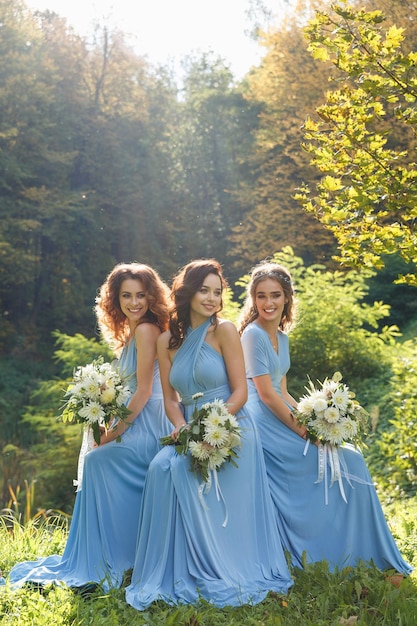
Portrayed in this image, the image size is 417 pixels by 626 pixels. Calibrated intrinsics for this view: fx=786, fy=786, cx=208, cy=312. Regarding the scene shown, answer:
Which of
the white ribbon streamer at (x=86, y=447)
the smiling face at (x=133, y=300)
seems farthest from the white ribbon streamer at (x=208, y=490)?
the smiling face at (x=133, y=300)

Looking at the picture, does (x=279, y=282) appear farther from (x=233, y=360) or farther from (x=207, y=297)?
(x=233, y=360)

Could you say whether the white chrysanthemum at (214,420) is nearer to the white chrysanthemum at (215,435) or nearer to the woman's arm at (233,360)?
the white chrysanthemum at (215,435)

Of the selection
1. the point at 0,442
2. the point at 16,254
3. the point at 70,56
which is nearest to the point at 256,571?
the point at 0,442

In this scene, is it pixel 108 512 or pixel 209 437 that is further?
pixel 108 512

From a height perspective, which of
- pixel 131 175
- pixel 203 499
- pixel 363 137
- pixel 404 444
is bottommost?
pixel 404 444

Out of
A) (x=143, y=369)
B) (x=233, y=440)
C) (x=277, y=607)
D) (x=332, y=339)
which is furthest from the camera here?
(x=332, y=339)

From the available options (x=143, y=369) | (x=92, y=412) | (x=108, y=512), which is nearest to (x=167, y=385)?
(x=143, y=369)

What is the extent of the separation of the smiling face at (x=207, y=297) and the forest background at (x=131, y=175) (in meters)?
9.33

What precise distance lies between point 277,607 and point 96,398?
164 cm

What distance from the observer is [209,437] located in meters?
4.46

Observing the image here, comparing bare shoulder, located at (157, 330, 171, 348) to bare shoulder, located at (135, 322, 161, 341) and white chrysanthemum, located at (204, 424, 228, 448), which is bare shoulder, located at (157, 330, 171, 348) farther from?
white chrysanthemum, located at (204, 424, 228, 448)

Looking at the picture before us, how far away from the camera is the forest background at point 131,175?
18.2 m

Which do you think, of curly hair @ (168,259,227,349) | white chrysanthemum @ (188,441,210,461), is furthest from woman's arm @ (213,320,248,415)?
white chrysanthemum @ (188,441,210,461)

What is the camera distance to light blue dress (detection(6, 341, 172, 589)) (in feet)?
15.9
